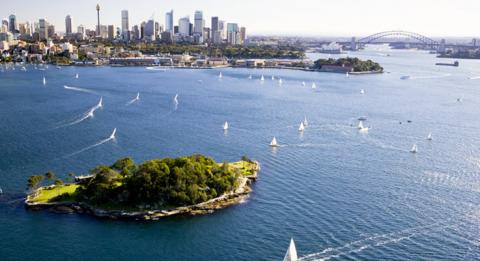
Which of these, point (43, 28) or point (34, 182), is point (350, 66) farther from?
point (43, 28)

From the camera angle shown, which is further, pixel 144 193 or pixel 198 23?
pixel 198 23

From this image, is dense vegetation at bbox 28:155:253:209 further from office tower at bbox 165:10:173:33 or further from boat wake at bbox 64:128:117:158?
office tower at bbox 165:10:173:33

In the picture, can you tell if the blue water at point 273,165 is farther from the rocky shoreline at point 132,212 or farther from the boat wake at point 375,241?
the rocky shoreline at point 132,212

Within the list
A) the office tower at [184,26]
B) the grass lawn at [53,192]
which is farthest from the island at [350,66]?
the office tower at [184,26]

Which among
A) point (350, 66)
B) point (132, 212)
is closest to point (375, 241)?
point (132, 212)

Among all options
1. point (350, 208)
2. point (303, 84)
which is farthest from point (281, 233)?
point (303, 84)

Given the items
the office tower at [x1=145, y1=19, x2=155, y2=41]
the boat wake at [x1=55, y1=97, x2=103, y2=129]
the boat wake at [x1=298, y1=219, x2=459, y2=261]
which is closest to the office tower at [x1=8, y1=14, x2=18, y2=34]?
the office tower at [x1=145, y1=19, x2=155, y2=41]

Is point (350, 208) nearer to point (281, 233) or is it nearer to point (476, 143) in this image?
point (281, 233)
